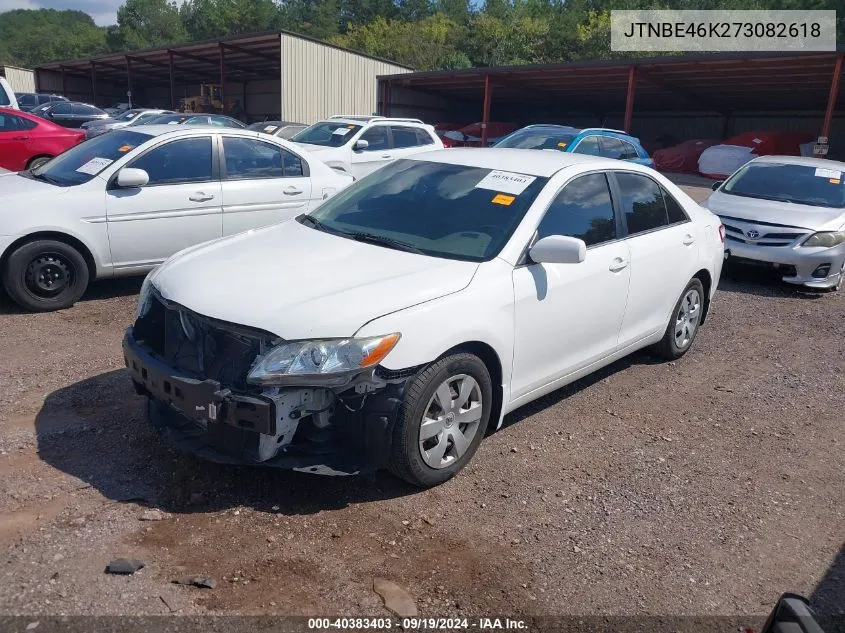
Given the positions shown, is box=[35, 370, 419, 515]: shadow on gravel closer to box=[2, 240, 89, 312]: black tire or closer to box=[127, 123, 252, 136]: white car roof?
box=[2, 240, 89, 312]: black tire

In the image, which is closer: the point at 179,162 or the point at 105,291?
the point at 179,162

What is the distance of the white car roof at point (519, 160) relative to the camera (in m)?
4.65

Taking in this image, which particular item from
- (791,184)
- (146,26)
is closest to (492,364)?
(791,184)

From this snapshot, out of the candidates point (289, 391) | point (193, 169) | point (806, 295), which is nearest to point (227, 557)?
point (289, 391)

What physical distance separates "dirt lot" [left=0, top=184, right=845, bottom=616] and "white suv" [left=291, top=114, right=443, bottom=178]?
816cm

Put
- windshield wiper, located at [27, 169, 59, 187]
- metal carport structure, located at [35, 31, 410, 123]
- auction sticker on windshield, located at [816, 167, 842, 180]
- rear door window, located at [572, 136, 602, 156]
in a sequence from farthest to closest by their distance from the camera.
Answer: metal carport structure, located at [35, 31, 410, 123]
rear door window, located at [572, 136, 602, 156]
auction sticker on windshield, located at [816, 167, 842, 180]
windshield wiper, located at [27, 169, 59, 187]

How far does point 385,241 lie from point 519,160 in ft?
3.97

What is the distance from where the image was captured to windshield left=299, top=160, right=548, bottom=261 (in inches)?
163

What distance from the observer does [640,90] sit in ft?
91.4

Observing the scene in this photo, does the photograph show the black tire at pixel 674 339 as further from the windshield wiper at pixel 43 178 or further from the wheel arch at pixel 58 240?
the windshield wiper at pixel 43 178

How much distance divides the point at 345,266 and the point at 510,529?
5.26 ft

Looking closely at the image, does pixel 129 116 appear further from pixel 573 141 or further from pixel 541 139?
pixel 573 141

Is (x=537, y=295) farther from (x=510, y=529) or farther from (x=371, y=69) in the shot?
(x=371, y=69)

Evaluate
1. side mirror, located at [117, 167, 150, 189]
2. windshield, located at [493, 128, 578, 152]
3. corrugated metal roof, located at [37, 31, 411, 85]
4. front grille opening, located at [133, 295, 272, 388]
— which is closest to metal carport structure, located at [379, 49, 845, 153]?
corrugated metal roof, located at [37, 31, 411, 85]
